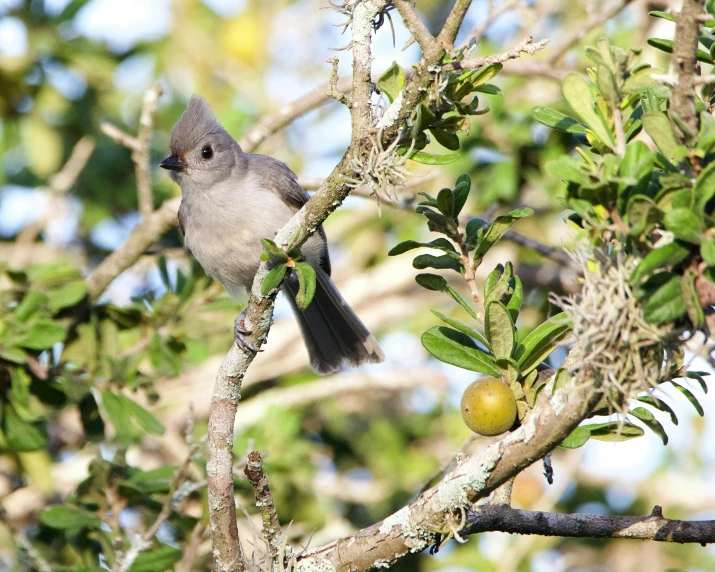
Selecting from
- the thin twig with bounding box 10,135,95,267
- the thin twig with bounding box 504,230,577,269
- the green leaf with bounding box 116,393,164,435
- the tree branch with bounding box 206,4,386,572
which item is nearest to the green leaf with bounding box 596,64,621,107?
the tree branch with bounding box 206,4,386,572

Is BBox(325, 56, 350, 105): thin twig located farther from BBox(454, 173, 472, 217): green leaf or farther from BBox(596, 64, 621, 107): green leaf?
BBox(596, 64, 621, 107): green leaf

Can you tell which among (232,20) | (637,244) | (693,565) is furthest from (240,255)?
(232,20)

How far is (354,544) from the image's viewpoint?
2225 mm

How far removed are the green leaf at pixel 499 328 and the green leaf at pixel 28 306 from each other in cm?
229

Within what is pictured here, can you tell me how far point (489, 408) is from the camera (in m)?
2.00

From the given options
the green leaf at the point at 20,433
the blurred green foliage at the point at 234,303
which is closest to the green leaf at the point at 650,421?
the blurred green foliage at the point at 234,303

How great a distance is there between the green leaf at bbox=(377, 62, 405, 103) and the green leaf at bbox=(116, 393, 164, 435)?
1.95m

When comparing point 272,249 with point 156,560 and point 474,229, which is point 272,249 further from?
point 156,560

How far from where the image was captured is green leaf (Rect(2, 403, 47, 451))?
134 inches

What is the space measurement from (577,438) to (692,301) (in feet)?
1.84

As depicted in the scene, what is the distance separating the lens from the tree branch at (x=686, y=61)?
1539 millimetres

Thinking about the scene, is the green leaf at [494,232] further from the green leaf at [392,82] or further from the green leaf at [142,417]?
the green leaf at [142,417]

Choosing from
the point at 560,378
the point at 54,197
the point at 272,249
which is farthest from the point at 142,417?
the point at 560,378

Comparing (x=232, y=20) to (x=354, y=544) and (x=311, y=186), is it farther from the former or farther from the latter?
(x=354, y=544)
